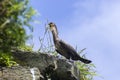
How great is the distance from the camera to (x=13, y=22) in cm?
816

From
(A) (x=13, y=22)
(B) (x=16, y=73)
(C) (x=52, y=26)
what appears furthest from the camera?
(C) (x=52, y=26)

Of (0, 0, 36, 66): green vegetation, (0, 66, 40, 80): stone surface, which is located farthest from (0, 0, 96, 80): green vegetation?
(0, 66, 40, 80): stone surface

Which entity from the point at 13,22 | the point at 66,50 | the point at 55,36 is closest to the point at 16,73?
the point at 66,50

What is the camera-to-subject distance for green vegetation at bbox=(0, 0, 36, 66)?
805 centimetres

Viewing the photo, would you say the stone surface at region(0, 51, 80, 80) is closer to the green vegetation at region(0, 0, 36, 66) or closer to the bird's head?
the bird's head

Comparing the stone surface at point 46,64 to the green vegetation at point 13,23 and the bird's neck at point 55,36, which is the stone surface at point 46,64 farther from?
the green vegetation at point 13,23

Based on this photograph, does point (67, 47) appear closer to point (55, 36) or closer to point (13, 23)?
point (55, 36)

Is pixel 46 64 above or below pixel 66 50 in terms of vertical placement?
below

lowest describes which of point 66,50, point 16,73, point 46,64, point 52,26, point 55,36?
point 16,73

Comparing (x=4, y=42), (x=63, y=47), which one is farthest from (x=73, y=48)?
(x=4, y=42)

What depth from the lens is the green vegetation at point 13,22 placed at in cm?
805

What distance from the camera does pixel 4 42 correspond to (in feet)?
27.7

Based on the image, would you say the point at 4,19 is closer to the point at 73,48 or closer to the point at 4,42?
the point at 4,42

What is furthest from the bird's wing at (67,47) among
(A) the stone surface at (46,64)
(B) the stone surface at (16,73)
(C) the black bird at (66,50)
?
(B) the stone surface at (16,73)
